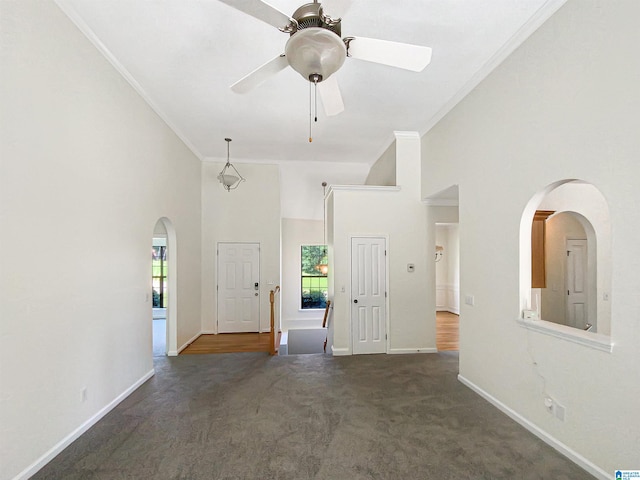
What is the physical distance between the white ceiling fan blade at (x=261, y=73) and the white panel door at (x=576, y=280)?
471cm

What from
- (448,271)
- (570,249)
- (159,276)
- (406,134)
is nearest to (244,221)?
(406,134)

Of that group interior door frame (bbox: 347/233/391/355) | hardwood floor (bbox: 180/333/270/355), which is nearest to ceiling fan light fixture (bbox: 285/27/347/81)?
interior door frame (bbox: 347/233/391/355)

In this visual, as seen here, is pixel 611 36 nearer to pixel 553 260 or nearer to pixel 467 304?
pixel 467 304

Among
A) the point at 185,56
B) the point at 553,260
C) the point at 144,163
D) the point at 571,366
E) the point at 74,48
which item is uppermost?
the point at 185,56

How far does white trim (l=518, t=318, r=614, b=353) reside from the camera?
2.15 meters

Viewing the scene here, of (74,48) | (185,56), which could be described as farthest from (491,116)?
(74,48)

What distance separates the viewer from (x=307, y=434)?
2779 millimetres

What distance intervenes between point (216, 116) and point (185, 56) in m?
1.45

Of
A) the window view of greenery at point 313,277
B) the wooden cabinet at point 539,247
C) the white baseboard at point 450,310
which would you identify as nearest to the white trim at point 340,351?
the wooden cabinet at point 539,247

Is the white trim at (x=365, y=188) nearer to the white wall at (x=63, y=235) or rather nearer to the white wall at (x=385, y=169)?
the white wall at (x=385, y=169)

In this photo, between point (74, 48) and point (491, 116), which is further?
point (491, 116)

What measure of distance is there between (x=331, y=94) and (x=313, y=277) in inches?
240

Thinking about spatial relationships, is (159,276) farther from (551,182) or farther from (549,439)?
(551,182)

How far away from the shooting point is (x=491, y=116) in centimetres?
333
